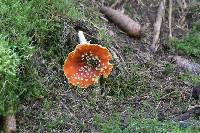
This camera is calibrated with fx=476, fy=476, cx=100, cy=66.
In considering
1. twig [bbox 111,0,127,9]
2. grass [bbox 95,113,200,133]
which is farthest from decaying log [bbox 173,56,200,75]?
grass [bbox 95,113,200,133]

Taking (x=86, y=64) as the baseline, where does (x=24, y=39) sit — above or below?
above

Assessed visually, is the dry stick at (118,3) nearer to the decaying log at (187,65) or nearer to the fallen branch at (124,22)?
the fallen branch at (124,22)

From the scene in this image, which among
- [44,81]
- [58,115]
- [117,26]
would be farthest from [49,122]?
[117,26]

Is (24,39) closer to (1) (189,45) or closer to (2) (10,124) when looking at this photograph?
(2) (10,124)

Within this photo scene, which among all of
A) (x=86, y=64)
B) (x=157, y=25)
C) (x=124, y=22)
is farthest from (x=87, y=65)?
(x=157, y=25)

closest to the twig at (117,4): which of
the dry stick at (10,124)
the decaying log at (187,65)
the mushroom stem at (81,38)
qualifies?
the decaying log at (187,65)

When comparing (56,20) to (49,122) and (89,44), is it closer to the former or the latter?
(89,44)
